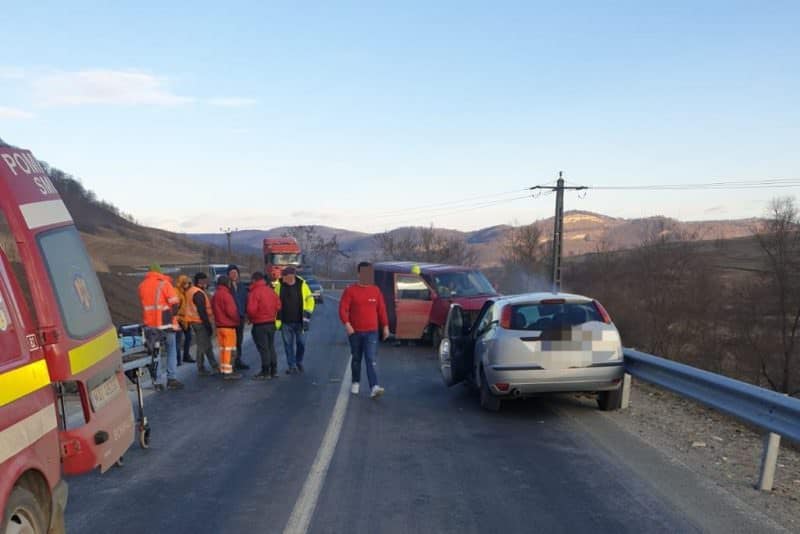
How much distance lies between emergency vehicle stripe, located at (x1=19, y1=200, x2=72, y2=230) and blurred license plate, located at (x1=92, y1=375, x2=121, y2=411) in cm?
103

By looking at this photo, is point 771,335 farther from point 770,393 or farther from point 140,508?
point 140,508

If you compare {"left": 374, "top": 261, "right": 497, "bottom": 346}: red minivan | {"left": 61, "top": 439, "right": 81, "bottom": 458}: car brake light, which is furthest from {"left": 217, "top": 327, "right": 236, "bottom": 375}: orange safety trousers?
{"left": 61, "top": 439, "right": 81, "bottom": 458}: car brake light

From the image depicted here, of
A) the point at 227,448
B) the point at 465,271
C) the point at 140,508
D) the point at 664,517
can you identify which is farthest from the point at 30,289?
the point at 465,271

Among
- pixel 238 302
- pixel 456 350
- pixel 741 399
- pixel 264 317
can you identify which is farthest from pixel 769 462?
pixel 238 302

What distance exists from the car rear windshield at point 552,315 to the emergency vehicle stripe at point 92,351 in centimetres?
506

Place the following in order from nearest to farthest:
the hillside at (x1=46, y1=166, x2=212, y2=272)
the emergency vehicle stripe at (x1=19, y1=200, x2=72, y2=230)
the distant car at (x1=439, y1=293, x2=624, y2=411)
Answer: the emergency vehicle stripe at (x1=19, y1=200, x2=72, y2=230), the distant car at (x1=439, y1=293, x2=624, y2=411), the hillside at (x1=46, y1=166, x2=212, y2=272)

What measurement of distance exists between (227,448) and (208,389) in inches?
162

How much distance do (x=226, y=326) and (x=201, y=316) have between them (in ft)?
1.98

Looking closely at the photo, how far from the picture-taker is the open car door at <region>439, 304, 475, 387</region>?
32.5ft

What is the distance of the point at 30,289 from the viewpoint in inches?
153

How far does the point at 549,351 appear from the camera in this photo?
8.48 m

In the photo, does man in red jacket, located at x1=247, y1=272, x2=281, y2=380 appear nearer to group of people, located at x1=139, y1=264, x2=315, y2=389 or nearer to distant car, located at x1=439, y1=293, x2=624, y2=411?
group of people, located at x1=139, y1=264, x2=315, y2=389

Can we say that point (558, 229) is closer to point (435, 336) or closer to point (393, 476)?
point (435, 336)

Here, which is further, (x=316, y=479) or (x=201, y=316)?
(x=201, y=316)
